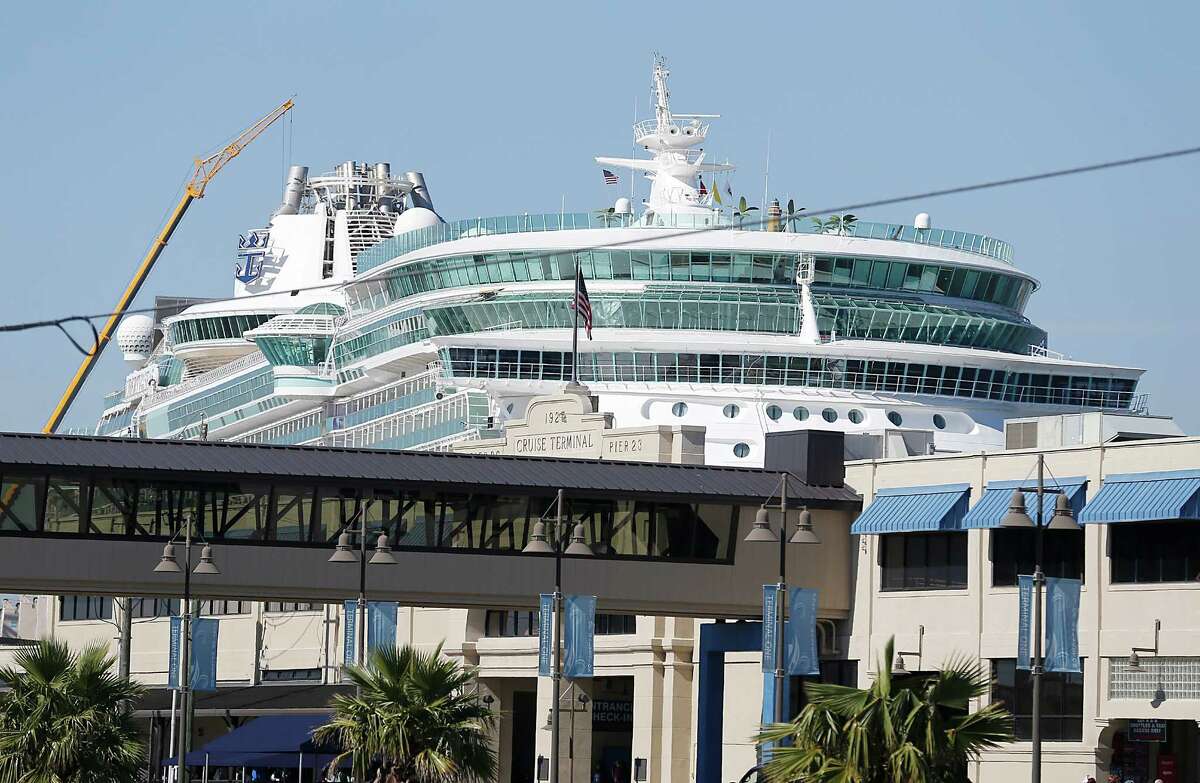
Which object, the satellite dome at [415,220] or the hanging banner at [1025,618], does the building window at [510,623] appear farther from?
the satellite dome at [415,220]

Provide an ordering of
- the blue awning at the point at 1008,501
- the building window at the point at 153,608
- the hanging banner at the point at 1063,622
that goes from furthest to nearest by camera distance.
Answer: the building window at the point at 153,608 < the blue awning at the point at 1008,501 < the hanging banner at the point at 1063,622

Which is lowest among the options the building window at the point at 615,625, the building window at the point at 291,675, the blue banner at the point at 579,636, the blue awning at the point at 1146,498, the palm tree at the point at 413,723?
the palm tree at the point at 413,723

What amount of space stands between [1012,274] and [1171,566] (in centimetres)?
4824

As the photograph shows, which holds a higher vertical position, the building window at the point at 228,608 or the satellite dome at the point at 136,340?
the satellite dome at the point at 136,340

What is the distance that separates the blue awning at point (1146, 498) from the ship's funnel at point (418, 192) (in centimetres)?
9333

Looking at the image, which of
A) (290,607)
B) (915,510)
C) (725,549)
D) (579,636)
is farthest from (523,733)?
(579,636)

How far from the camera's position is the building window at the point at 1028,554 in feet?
182

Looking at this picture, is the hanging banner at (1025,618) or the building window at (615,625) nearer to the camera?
the hanging banner at (1025,618)

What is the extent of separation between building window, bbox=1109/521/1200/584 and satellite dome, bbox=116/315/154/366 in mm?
112873

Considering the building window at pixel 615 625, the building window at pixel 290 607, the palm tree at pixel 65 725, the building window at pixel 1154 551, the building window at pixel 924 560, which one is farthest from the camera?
the building window at pixel 290 607

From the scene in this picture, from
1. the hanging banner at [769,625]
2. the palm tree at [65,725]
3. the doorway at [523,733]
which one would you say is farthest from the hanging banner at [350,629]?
the doorway at [523,733]

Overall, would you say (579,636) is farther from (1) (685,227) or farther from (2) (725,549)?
(1) (685,227)

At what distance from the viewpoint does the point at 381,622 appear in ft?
178

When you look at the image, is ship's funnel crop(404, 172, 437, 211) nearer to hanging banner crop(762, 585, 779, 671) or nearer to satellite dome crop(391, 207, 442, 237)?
satellite dome crop(391, 207, 442, 237)
